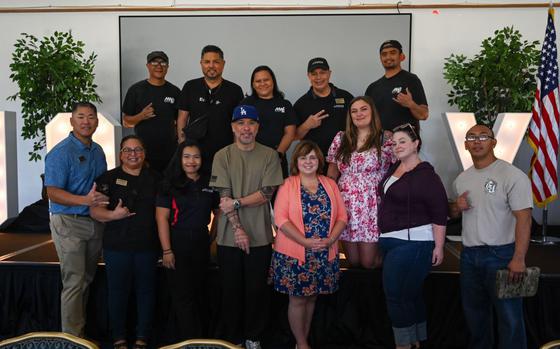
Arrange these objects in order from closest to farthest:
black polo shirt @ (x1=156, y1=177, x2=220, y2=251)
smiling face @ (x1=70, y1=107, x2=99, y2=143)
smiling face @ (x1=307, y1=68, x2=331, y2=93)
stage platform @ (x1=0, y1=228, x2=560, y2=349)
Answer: black polo shirt @ (x1=156, y1=177, x2=220, y2=251), smiling face @ (x1=70, y1=107, x2=99, y2=143), stage platform @ (x1=0, y1=228, x2=560, y2=349), smiling face @ (x1=307, y1=68, x2=331, y2=93)

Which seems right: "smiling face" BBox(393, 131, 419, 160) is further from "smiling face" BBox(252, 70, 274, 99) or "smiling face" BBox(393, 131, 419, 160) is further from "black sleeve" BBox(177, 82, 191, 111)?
"black sleeve" BBox(177, 82, 191, 111)

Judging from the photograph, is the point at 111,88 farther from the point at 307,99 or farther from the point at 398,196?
the point at 398,196

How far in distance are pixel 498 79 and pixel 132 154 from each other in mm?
4006

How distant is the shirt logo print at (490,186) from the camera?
2635 mm

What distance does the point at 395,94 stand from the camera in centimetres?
409

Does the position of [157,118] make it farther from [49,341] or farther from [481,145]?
[49,341]

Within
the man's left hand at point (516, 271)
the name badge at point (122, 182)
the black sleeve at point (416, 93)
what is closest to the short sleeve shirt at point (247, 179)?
the name badge at point (122, 182)

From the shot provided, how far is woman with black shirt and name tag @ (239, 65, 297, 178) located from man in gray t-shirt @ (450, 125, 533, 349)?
1.34 meters

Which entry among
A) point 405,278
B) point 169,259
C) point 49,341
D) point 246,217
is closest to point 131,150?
point 169,259

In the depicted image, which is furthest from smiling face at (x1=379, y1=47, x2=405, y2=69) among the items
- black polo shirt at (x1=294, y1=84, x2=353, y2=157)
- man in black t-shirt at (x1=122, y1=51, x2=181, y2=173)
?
man in black t-shirt at (x1=122, y1=51, x2=181, y2=173)

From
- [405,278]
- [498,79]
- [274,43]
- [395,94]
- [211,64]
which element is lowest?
[405,278]

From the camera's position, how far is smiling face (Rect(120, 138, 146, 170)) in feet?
9.93

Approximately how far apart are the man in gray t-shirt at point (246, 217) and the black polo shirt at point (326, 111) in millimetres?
896

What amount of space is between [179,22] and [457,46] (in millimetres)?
3428
